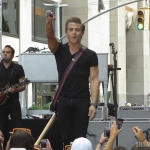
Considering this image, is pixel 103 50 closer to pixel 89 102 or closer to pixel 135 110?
pixel 135 110

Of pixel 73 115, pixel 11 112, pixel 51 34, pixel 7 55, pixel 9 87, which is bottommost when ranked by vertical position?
pixel 11 112

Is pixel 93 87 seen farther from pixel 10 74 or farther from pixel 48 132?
pixel 48 132

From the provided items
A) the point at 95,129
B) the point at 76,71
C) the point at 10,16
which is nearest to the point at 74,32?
the point at 76,71

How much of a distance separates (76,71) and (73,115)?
1.65 feet

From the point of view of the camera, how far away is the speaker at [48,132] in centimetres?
1065

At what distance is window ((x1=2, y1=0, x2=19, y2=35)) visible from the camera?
108ft

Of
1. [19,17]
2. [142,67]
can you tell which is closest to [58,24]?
[19,17]


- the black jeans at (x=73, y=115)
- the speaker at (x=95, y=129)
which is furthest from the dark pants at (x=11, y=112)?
the black jeans at (x=73, y=115)

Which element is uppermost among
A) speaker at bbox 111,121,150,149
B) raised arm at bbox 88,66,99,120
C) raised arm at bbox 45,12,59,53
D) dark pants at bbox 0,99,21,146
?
raised arm at bbox 45,12,59,53

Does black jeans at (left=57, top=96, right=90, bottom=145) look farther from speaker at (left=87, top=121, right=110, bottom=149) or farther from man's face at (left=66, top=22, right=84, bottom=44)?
speaker at (left=87, top=121, right=110, bottom=149)

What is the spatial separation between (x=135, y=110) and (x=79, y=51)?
504cm

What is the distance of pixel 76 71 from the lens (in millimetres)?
7375

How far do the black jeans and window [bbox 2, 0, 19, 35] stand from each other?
25.7m

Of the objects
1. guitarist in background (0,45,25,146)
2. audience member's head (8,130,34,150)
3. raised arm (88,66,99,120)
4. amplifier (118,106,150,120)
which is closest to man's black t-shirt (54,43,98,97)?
raised arm (88,66,99,120)
